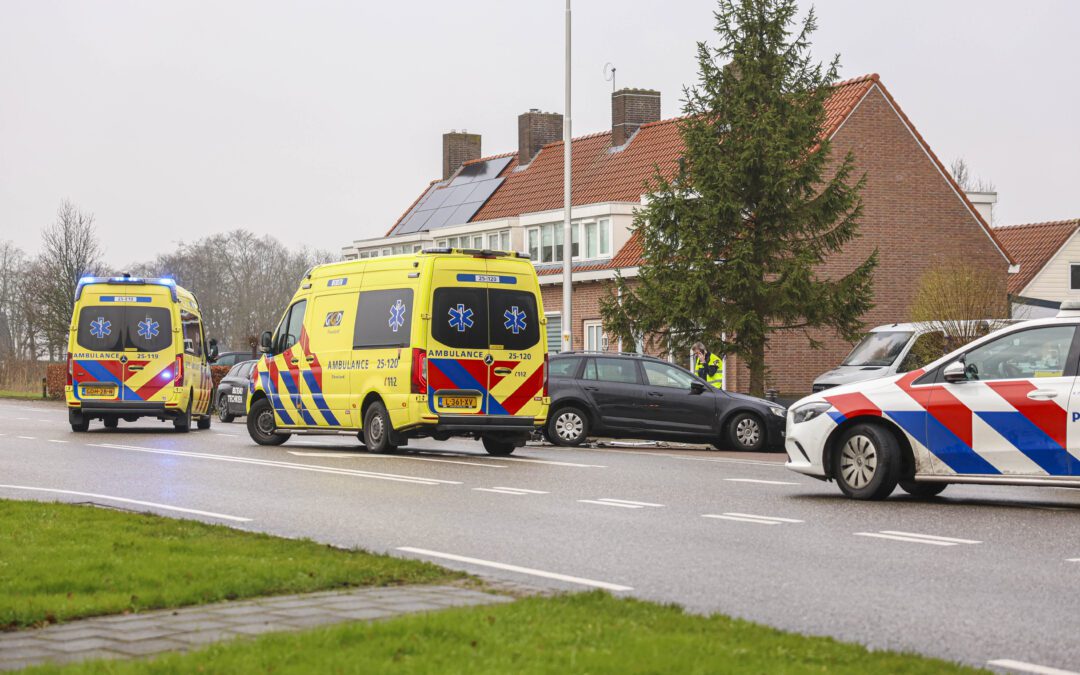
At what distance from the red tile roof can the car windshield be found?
110ft

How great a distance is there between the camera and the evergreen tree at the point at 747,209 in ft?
105

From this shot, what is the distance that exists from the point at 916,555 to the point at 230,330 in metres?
92.5

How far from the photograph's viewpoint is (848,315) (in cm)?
3316

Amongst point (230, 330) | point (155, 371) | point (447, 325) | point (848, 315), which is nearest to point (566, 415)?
point (447, 325)

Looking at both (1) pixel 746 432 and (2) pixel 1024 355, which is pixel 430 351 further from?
(2) pixel 1024 355

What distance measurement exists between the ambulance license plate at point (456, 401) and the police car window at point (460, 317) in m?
0.67

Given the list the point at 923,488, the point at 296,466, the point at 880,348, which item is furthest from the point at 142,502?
the point at 880,348

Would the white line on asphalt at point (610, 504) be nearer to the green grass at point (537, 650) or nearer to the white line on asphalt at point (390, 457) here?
the white line on asphalt at point (390, 457)

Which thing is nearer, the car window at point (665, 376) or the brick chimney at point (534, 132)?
the car window at point (665, 376)

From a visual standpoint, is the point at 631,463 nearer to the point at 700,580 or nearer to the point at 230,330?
the point at 700,580

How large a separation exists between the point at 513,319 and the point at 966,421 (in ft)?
28.0

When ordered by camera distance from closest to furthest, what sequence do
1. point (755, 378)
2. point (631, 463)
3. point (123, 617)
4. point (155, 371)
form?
point (123, 617), point (631, 463), point (155, 371), point (755, 378)

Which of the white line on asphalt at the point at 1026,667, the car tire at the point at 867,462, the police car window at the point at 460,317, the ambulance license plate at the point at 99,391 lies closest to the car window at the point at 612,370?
A: the police car window at the point at 460,317

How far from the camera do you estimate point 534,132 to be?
5788 cm
